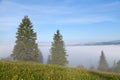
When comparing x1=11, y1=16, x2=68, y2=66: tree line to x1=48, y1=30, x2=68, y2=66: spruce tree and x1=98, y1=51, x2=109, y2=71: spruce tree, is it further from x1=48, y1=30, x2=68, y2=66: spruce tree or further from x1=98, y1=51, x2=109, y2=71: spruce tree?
x1=98, y1=51, x2=109, y2=71: spruce tree

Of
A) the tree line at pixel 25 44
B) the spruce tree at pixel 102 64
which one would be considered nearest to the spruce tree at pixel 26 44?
the tree line at pixel 25 44

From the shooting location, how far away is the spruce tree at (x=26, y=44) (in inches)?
2304

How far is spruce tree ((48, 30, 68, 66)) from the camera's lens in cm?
6794

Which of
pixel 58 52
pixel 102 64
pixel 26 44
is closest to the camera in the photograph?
pixel 26 44

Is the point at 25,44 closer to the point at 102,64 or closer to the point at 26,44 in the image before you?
the point at 26,44

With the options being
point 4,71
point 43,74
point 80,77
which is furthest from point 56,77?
point 4,71

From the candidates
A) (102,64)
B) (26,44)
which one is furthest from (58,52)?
(102,64)

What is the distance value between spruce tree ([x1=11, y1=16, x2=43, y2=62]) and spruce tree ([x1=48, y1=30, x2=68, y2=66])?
9.75 m

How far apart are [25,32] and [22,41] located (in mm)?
2267

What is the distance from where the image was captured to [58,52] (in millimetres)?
68625

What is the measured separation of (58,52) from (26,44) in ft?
41.3

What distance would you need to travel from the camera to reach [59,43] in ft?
228

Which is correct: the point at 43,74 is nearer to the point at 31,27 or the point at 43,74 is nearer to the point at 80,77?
the point at 80,77

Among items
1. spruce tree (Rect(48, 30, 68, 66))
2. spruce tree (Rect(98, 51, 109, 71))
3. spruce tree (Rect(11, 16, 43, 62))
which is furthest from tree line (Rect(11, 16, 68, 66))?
spruce tree (Rect(98, 51, 109, 71))
